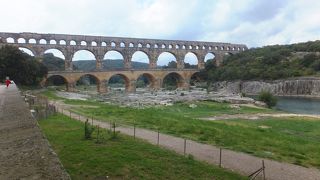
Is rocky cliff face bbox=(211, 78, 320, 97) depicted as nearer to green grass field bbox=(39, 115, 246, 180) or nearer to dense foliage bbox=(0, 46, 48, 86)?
dense foliage bbox=(0, 46, 48, 86)

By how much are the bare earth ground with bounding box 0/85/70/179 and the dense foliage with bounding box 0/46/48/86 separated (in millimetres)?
48423

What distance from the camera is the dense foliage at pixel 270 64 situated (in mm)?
92375

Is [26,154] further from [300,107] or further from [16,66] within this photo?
[16,66]

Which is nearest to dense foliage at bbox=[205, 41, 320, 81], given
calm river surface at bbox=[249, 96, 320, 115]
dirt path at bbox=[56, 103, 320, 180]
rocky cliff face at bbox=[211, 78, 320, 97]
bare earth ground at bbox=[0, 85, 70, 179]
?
rocky cliff face at bbox=[211, 78, 320, 97]

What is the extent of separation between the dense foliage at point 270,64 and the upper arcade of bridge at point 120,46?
5582 mm

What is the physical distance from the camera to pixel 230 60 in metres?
120

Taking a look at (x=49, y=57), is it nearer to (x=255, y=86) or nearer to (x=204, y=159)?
(x=255, y=86)

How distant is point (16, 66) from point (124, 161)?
4972 centimetres

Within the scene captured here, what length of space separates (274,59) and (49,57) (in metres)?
77.5

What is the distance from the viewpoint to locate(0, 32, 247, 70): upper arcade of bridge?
89606 mm

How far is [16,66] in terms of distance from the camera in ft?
194

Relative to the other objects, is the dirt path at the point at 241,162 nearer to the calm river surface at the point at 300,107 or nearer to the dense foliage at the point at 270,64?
the calm river surface at the point at 300,107

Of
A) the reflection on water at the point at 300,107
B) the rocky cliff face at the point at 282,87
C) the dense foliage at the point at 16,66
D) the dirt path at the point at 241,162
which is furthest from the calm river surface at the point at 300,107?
the dense foliage at the point at 16,66

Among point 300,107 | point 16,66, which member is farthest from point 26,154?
point 16,66
